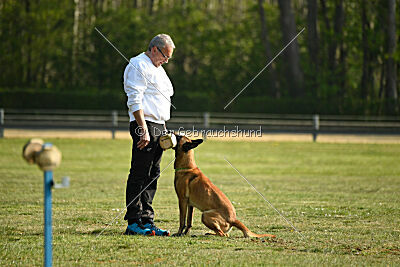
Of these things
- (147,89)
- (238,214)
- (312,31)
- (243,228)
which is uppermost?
(312,31)

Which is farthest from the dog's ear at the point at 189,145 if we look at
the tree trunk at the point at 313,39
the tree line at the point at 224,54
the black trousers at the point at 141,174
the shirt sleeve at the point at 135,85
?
the tree trunk at the point at 313,39

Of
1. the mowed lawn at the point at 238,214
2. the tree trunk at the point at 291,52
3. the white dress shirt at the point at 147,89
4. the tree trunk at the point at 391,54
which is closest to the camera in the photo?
the mowed lawn at the point at 238,214

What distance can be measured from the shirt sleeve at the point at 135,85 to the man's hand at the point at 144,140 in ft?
0.87

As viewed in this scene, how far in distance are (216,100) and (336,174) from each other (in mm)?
23722

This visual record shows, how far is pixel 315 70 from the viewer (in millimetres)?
38438

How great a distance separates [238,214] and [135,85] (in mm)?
2820

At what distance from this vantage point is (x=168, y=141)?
22.7ft

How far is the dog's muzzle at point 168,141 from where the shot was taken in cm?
692

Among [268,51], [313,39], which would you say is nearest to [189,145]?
[268,51]

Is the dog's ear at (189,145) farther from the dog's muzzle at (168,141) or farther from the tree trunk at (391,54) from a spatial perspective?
the tree trunk at (391,54)

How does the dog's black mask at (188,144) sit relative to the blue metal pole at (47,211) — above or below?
above

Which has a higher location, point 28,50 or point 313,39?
point 313,39

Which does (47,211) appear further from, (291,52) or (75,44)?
(75,44)

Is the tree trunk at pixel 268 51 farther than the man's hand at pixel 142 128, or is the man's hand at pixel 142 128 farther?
the tree trunk at pixel 268 51
